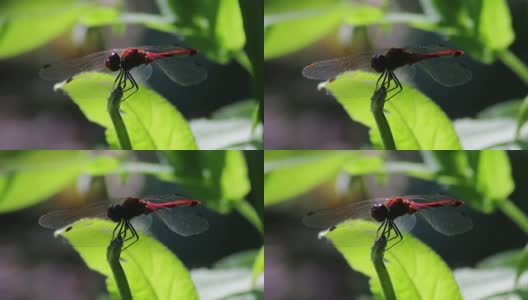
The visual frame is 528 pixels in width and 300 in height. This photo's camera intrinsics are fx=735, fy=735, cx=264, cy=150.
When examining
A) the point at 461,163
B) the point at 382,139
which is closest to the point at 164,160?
the point at 382,139

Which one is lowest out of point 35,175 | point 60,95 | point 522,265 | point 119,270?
point 522,265

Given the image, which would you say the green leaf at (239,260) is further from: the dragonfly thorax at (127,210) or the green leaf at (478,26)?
the green leaf at (478,26)

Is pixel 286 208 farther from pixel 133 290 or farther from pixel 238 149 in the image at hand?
pixel 133 290

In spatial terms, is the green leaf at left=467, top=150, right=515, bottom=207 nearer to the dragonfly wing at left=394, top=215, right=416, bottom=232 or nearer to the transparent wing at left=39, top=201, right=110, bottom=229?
the dragonfly wing at left=394, top=215, right=416, bottom=232

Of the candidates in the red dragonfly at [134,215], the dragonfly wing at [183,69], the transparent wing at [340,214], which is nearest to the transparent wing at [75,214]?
the red dragonfly at [134,215]

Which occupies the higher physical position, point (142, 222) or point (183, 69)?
point (183, 69)

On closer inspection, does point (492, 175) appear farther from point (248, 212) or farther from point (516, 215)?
point (248, 212)

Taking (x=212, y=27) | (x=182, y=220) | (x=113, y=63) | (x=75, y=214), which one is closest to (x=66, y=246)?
(x=75, y=214)
